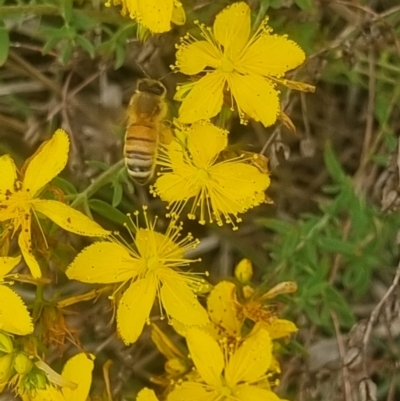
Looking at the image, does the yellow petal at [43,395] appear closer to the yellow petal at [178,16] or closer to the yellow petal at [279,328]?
the yellow petal at [279,328]

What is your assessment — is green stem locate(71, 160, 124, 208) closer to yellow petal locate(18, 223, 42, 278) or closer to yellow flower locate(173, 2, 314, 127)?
yellow petal locate(18, 223, 42, 278)

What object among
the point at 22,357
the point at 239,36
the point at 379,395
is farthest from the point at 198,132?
the point at 379,395

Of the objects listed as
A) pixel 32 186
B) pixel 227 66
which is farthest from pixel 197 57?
pixel 32 186

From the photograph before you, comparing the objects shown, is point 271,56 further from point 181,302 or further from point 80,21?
point 181,302

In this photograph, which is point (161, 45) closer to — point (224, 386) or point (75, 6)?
point (75, 6)

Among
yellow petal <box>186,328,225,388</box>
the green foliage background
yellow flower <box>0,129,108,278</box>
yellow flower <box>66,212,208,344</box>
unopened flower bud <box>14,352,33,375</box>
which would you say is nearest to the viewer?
unopened flower bud <box>14,352,33,375</box>

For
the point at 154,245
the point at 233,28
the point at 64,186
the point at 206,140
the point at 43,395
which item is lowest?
the point at 43,395

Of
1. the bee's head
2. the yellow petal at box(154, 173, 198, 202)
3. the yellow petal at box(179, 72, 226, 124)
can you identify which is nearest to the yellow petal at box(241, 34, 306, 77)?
the yellow petal at box(179, 72, 226, 124)
